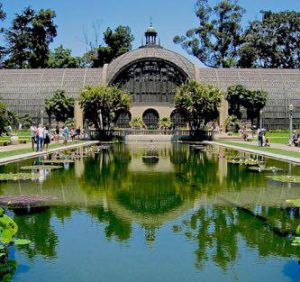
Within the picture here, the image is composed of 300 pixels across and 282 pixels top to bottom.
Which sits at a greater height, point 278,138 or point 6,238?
point 6,238

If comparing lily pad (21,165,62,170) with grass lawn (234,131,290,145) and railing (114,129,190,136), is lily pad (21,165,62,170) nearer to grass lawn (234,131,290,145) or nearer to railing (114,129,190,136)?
grass lawn (234,131,290,145)

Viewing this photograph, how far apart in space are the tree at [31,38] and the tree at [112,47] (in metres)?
8.28

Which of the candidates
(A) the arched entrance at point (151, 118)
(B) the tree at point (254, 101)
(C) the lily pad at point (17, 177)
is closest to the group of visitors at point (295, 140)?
(B) the tree at point (254, 101)

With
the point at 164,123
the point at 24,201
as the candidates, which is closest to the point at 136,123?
the point at 164,123

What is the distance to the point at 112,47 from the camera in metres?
91.2

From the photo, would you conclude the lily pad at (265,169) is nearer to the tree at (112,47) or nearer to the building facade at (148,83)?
the building facade at (148,83)

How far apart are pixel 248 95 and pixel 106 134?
20.5 meters

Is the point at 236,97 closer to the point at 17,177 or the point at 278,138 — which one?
the point at 278,138

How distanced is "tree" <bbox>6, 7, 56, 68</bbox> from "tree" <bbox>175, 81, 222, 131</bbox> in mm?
42812

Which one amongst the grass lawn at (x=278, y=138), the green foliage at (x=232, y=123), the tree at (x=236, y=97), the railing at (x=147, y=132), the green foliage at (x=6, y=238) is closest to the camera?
the green foliage at (x=6, y=238)

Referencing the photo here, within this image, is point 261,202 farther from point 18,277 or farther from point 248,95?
point 248,95

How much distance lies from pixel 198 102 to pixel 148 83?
A: 75.0ft

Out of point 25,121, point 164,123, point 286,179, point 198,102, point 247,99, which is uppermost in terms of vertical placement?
point 247,99

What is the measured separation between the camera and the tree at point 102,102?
54719mm
